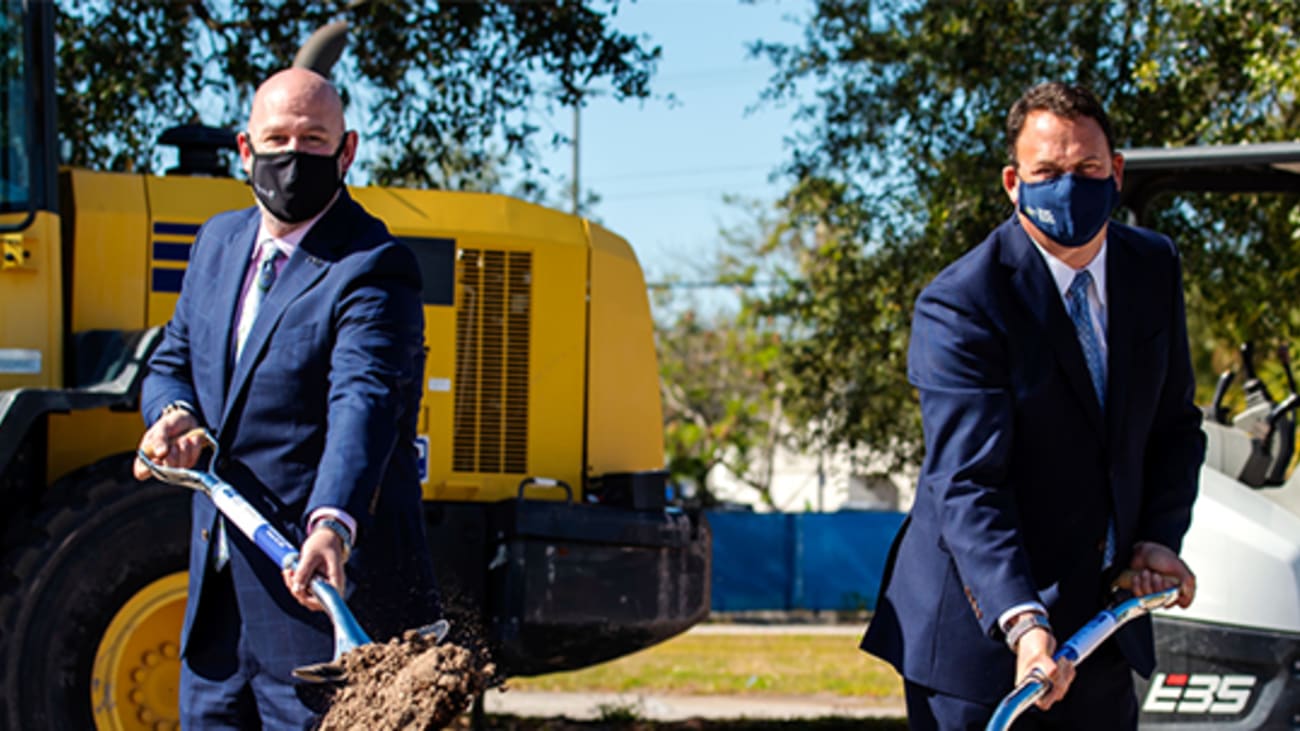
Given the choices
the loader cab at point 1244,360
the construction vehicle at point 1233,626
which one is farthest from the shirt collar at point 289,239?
the loader cab at point 1244,360

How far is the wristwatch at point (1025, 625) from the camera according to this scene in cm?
299

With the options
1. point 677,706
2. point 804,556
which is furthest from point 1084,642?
point 804,556

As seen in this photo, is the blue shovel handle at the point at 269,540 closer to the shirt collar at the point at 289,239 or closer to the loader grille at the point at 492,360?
the shirt collar at the point at 289,239

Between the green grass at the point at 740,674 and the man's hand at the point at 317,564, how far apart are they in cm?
618

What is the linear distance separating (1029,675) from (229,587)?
69.4 inches

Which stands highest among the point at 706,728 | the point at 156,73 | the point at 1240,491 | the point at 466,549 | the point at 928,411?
the point at 156,73

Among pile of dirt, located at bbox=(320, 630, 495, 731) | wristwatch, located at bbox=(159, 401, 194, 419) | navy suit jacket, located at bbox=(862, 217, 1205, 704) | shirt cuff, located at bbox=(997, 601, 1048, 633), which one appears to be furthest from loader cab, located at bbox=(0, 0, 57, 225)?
shirt cuff, located at bbox=(997, 601, 1048, 633)

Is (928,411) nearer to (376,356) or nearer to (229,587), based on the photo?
(376,356)

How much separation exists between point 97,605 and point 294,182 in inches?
100

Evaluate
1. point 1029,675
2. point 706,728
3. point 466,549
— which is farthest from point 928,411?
point 706,728

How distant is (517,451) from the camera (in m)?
6.52

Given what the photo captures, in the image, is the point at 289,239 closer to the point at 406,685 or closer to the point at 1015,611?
the point at 406,685

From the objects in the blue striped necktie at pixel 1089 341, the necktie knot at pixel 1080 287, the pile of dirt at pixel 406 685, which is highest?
the necktie knot at pixel 1080 287

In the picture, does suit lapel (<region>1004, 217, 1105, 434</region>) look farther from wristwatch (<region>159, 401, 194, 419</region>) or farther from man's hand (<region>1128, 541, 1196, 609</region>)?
wristwatch (<region>159, 401, 194, 419</region>)
